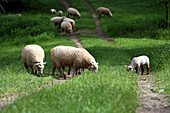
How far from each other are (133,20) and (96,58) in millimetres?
20249

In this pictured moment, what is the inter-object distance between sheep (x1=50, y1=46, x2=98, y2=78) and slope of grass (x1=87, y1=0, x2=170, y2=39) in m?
17.1

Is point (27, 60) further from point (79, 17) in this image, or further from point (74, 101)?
point (79, 17)

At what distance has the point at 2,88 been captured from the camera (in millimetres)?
8812

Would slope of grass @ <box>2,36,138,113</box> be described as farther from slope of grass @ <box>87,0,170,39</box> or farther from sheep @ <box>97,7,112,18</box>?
sheep @ <box>97,7,112,18</box>

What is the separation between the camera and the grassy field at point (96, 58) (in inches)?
234

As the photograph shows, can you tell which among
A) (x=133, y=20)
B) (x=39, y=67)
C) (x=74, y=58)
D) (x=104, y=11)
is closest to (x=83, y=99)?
(x=74, y=58)

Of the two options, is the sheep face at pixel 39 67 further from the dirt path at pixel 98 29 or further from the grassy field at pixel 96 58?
the dirt path at pixel 98 29

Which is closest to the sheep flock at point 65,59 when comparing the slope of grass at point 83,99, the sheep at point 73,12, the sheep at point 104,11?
the slope of grass at point 83,99

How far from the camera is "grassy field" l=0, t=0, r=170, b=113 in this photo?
234 inches

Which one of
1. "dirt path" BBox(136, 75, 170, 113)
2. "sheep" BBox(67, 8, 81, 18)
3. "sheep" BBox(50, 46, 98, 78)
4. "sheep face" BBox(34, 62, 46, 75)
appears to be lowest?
"dirt path" BBox(136, 75, 170, 113)

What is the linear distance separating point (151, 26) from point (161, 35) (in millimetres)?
4547

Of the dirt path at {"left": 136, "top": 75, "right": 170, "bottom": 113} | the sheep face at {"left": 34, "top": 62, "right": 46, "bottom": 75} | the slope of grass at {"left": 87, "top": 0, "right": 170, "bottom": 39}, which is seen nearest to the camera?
the dirt path at {"left": 136, "top": 75, "right": 170, "bottom": 113}

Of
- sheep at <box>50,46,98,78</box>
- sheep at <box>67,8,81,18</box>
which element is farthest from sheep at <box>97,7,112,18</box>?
sheep at <box>50,46,98,78</box>

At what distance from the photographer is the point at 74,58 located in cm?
1189
